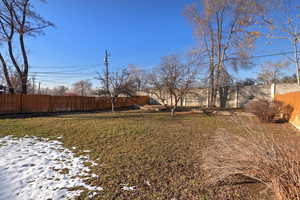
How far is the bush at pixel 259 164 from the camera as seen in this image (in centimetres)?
164

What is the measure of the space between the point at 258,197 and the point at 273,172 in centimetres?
41

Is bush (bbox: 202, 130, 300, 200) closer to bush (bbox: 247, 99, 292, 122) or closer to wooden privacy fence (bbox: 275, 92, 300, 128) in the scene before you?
wooden privacy fence (bbox: 275, 92, 300, 128)

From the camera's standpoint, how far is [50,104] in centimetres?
1255

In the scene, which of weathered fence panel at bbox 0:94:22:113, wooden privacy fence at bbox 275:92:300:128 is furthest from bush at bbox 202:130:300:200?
weathered fence panel at bbox 0:94:22:113

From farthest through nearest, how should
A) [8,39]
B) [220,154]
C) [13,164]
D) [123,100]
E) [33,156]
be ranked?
1. [123,100]
2. [8,39]
3. [33,156]
4. [13,164]
5. [220,154]

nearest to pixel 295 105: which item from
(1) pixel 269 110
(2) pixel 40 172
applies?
(1) pixel 269 110

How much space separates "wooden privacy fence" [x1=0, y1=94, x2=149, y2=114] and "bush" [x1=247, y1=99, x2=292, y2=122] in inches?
602

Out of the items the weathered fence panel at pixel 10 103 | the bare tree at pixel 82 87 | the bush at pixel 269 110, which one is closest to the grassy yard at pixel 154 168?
the bush at pixel 269 110

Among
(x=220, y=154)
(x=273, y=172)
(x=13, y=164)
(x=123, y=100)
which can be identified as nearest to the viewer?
(x=273, y=172)

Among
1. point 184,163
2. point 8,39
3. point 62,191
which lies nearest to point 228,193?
point 184,163

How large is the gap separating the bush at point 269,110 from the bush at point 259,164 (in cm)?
631

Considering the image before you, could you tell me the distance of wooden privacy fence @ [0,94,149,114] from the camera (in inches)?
404

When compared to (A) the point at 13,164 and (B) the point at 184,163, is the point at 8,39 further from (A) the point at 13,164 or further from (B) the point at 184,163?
(B) the point at 184,163

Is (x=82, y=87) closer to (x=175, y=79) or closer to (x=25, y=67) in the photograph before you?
(x=25, y=67)
